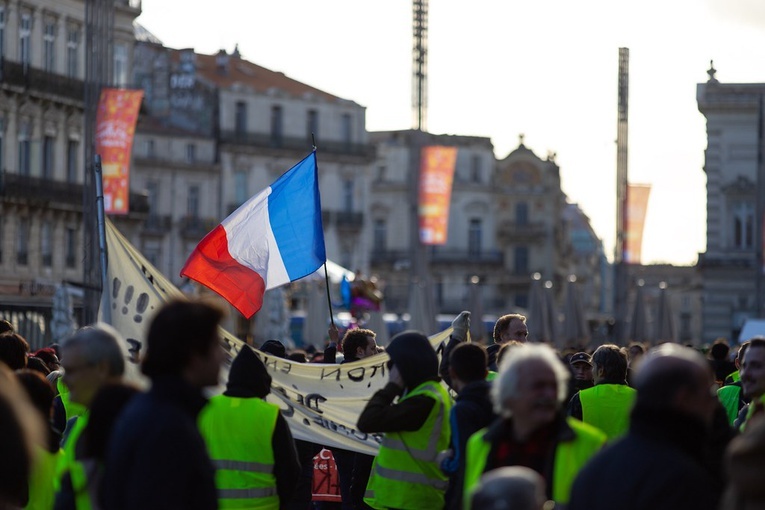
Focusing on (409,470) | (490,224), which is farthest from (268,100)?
(409,470)

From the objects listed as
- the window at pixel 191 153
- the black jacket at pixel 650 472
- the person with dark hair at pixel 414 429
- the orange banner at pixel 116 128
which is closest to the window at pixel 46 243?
the orange banner at pixel 116 128

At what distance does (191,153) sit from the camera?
276 ft

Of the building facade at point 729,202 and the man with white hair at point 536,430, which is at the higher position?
the building facade at point 729,202

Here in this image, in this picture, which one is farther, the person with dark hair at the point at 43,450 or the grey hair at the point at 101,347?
the person with dark hair at the point at 43,450

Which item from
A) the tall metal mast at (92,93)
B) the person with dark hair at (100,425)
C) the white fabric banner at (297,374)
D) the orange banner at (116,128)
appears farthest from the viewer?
the orange banner at (116,128)

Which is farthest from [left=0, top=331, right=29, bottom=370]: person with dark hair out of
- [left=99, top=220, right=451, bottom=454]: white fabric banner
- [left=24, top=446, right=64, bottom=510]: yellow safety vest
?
[left=24, top=446, right=64, bottom=510]: yellow safety vest

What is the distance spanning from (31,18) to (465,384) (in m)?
43.9

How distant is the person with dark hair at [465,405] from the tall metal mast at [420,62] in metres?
38.9

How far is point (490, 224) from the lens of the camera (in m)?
112

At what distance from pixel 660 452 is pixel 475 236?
106 metres

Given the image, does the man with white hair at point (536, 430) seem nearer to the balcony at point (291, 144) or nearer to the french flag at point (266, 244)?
the french flag at point (266, 244)

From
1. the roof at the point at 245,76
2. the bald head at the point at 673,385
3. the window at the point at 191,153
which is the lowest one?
the bald head at the point at 673,385

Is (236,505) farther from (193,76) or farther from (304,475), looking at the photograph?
(193,76)

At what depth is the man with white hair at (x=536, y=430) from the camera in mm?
6719
